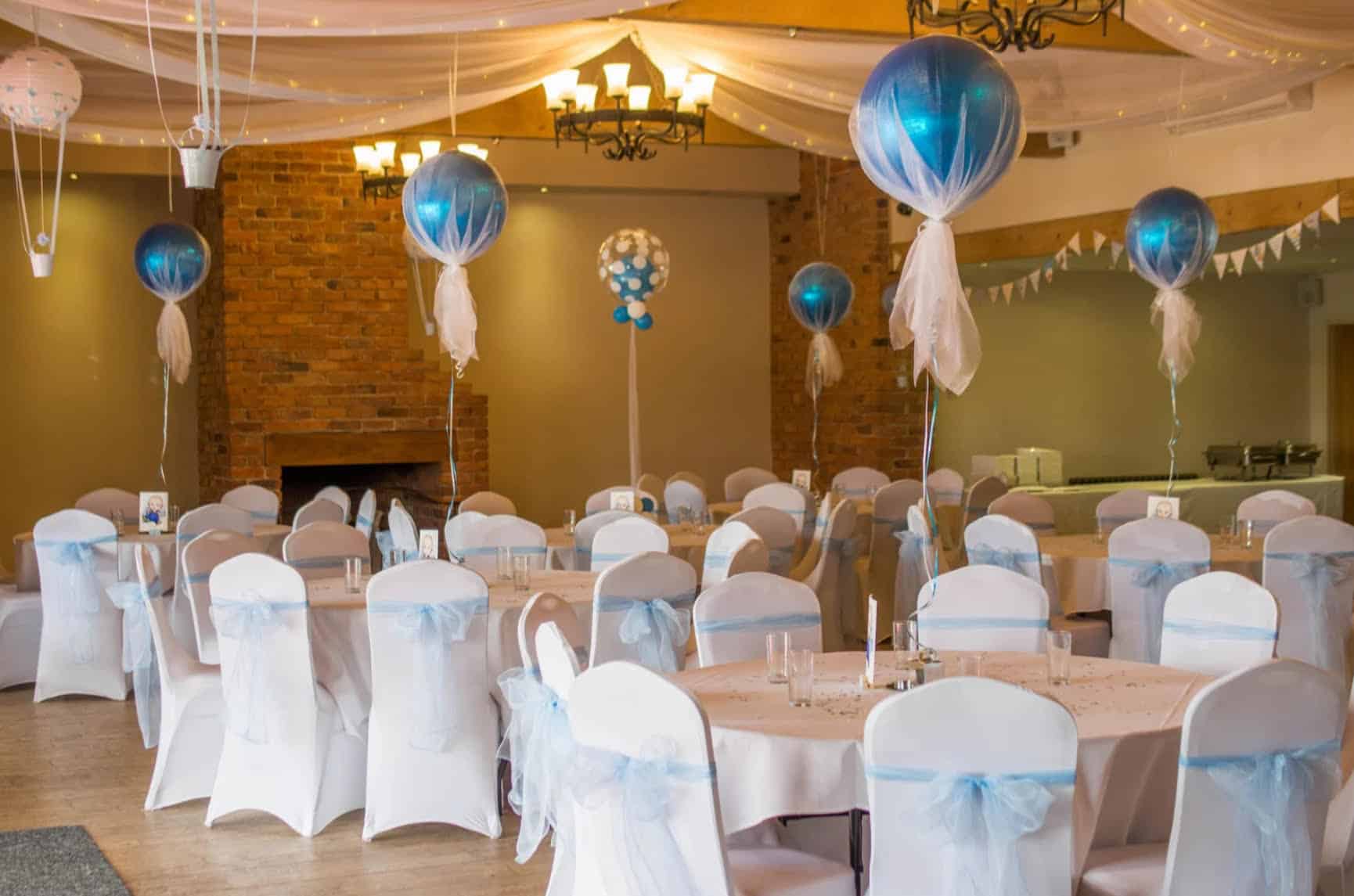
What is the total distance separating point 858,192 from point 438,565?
7632 millimetres

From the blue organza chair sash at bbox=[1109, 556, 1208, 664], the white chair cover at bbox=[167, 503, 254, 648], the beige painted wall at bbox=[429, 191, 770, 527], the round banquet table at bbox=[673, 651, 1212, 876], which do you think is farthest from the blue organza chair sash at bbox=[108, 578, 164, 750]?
the beige painted wall at bbox=[429, 191, 770, 527]

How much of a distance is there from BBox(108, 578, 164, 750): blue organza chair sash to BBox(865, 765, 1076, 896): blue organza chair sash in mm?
3935

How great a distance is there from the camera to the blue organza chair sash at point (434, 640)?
5.24 meters

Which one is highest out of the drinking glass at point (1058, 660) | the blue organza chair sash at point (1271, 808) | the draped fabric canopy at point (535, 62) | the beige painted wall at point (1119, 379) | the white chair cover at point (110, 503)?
the draped fabric canopy at point (535, 62)

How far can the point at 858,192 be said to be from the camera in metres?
12.2

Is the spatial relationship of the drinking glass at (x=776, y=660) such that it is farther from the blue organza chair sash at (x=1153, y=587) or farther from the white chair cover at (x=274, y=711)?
the blue organza chair sash at (x=1153, y=587)

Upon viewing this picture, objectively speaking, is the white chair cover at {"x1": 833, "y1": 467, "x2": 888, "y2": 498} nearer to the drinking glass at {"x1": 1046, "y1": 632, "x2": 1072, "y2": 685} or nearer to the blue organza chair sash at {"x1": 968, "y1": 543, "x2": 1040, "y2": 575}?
the blue organza chair sash at {"x1": 968, "y1": 543, "x2": 1040, "y2": 575}

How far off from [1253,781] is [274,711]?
10.9 ft

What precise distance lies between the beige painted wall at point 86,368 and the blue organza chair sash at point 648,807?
9.21m

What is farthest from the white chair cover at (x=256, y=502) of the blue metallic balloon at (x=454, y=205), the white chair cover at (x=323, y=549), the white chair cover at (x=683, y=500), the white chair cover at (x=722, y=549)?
the white chair cover at (x=722, y=549)

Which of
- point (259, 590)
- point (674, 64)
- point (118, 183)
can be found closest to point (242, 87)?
point (674, 64)

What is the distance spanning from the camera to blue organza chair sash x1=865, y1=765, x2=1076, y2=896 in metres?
3.04

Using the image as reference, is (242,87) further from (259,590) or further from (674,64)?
(259,590)

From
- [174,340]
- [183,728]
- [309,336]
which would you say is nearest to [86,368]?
[309,336]
